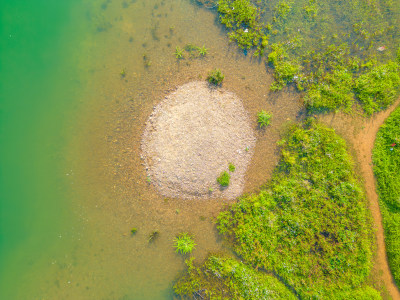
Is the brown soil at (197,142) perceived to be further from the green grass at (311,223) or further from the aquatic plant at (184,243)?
the aquatic plant at (184,243)

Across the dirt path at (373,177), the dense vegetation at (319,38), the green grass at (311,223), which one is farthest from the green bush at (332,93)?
the dirt path at (373,177)

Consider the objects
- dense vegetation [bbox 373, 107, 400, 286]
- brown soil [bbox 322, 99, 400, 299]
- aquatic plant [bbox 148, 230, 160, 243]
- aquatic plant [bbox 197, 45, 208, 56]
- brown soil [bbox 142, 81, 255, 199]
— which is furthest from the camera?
aquatic plant [bbox 197, 45, 208, 56]

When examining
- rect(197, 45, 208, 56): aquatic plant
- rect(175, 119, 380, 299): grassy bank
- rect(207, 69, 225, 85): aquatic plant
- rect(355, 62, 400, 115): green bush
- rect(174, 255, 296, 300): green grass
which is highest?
rect(355, 62, 400, 115): green bush

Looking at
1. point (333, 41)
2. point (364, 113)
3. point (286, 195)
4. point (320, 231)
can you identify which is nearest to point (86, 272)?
point (286, 195)

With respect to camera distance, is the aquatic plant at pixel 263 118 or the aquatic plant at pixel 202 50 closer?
the aquatic plant at pixel 263 118

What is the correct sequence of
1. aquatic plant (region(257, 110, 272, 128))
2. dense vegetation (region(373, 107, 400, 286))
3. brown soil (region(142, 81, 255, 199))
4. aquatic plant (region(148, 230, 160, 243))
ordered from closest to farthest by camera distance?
dense vegetation (region(373, 107, 400, 286))
brown soil (region(142, 81, 255, 199))
aquatic plant (region(148, 230, 160, 243))
aquatic plant (region(257, 110, 272, 128))

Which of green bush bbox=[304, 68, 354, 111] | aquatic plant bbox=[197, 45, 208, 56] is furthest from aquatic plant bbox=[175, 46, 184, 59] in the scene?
green bush bbox=[304, 68, 354, 111]

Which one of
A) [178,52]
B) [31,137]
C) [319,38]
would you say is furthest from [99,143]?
[319,38]

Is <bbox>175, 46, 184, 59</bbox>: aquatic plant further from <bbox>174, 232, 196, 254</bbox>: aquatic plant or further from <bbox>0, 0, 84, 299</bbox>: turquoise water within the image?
<bbox>174, 232, 196, 254</bbox>: aquatic plant
